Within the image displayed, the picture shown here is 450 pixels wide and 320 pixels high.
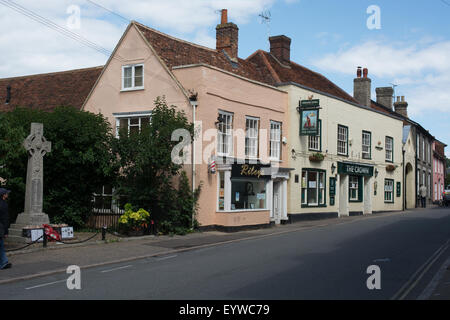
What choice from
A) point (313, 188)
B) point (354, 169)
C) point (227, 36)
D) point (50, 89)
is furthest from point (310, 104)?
point (50, 89)

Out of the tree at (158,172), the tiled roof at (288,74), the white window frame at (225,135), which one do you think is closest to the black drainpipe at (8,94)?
the tree at (158,172)

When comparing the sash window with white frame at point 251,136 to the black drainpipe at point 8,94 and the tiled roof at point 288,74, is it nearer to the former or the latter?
the tiled roof at point 288,74

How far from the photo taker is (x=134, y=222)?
17328 millimetres

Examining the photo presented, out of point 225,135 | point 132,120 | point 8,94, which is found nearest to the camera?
point 225,135

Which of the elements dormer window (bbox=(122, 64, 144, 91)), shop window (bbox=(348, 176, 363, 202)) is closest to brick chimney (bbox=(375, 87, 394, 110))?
Answer: shop window (bbox=(348, 176, 363, 202))

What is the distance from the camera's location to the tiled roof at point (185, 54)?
21.2 meters

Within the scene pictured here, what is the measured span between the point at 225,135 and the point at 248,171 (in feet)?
6.03

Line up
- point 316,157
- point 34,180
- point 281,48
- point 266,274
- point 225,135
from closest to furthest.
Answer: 1. point 266,274
2. point 34,180
3. point 225,135
4. point 316,157
5. point 281,48

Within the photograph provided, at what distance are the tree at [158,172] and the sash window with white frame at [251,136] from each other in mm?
3925

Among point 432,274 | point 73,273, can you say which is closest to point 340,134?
point 432,274

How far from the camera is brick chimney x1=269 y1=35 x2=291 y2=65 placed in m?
29.6

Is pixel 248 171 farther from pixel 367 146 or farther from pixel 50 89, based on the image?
pixel 367 146
